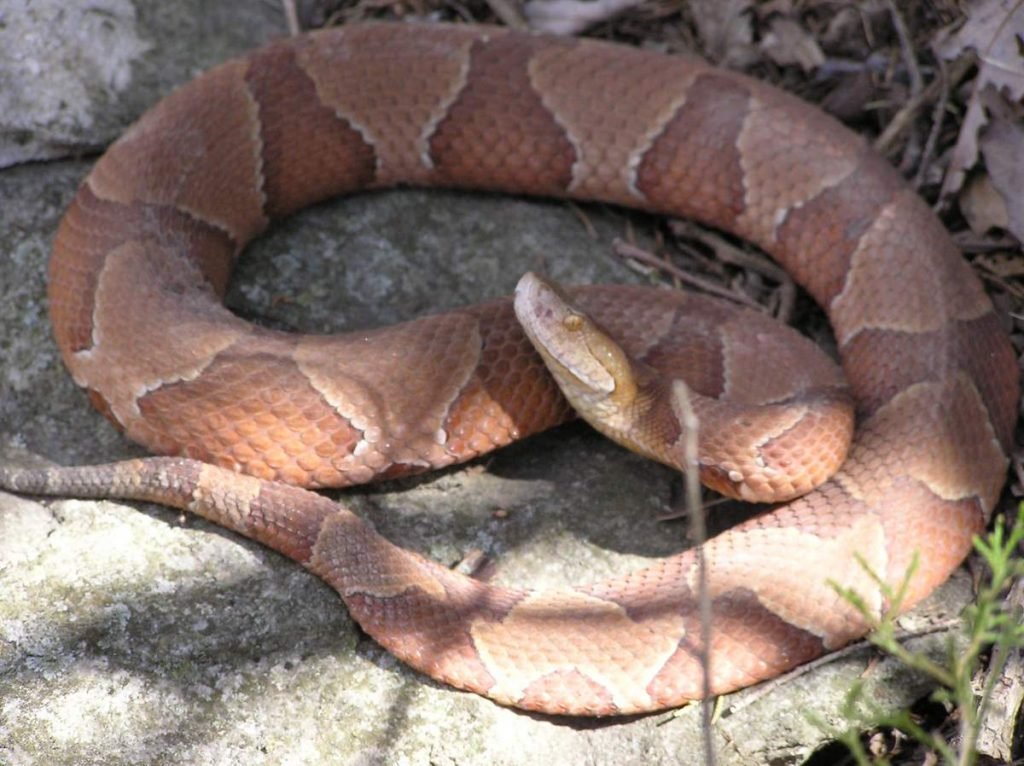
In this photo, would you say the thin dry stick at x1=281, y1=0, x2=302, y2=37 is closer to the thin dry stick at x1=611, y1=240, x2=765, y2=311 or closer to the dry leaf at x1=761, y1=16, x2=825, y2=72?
the thin dry stick at x1=611, y1=240, x2=765, y2=311

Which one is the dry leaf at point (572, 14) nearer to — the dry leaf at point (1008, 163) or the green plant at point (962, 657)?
the dry leaf at point (1008, 163)

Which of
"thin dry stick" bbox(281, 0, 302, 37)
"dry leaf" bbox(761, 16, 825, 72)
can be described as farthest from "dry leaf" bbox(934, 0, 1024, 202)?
"thin dry stick" bbox(281, 0, 302, 37)

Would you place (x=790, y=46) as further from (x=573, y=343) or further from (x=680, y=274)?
(x=573, y=343)

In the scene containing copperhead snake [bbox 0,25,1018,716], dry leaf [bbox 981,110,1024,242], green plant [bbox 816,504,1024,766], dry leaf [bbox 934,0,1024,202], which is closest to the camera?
green plant [bbox 816,504,1024,766]

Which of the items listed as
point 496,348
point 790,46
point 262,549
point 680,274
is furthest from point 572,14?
point 262,549

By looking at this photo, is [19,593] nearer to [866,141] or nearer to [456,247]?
[456,247]

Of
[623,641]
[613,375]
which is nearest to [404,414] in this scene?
[613,375]
